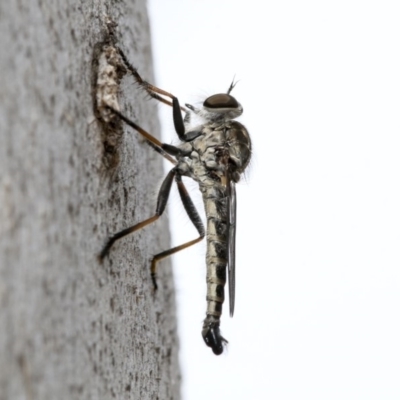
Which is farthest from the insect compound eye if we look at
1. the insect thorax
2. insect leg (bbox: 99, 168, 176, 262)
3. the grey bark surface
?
the grey bark surface

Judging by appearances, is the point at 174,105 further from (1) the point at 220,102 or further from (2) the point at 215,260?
(2) the point at 215,260

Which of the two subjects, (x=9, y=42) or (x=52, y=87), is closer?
(x=9, y=42)

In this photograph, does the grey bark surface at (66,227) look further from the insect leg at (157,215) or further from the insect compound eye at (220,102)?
the insect compound eye at (220,102)

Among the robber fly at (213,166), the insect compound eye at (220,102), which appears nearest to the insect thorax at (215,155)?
the robber fly at (213,166)

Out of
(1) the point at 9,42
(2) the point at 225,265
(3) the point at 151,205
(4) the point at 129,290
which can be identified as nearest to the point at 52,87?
(1) the point at 9,42

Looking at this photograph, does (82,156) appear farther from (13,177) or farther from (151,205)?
(151,205)
